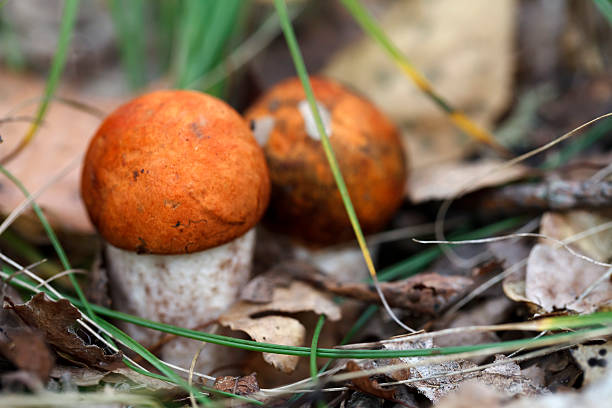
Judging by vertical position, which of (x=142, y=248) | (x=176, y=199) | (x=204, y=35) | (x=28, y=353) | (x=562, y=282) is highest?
(x=204, y=35)

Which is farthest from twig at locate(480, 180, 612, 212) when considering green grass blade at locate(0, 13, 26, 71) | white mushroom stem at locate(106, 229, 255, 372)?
green grass blade at locate(0, 13, 26, 71)

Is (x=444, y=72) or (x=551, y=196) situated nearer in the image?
(x=551, y=196)

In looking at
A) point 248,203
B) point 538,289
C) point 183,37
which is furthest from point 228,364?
point 183,37

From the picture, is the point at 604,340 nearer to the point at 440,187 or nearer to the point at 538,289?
the point at 538,289

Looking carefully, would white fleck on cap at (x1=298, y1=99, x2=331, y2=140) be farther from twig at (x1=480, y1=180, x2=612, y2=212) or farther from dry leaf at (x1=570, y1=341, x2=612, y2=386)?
dry leaf at (x1=570, y1=341, x2=612, y2=386)

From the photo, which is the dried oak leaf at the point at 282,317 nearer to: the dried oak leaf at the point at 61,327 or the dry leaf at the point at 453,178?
the dried oak leaf at the point at 61,327

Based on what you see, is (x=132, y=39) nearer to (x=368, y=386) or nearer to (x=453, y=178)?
(x=453, y=178)

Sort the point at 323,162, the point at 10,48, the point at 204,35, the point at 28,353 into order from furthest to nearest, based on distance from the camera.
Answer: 1. the point at 10,48
2. the point at 204,35
3. the point at 323,162
4. the point at 28,353

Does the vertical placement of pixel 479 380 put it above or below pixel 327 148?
below

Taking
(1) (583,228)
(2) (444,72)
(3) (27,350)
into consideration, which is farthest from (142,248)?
(2) (444,72)
